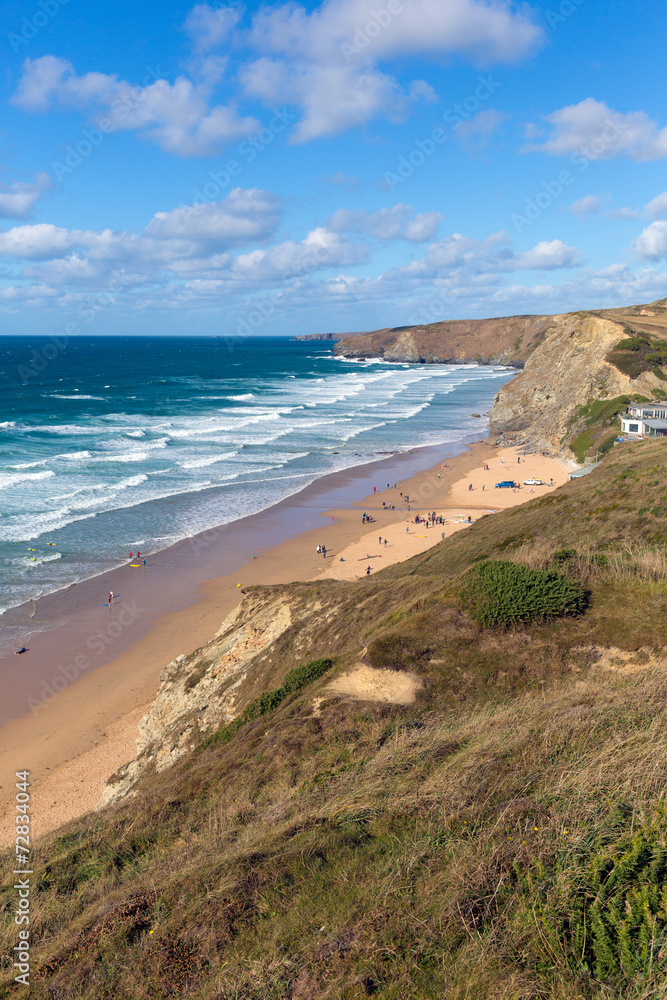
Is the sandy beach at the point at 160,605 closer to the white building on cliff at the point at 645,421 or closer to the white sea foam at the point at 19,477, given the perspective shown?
the white building on cliff at the point at 645,421

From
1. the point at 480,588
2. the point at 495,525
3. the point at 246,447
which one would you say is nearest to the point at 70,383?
the point at 246,447

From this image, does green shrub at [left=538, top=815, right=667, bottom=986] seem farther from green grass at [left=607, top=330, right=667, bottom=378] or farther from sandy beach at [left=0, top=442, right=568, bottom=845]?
green grass at [left=607, top=330, right=667, bottom=378]

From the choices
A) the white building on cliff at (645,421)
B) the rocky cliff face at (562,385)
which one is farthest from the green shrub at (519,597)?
the rocky cliff face at (562,385)

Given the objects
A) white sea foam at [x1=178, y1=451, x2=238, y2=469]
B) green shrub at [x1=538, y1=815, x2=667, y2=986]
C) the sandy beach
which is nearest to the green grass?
the sandy beach

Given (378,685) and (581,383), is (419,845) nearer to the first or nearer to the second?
(378,685)

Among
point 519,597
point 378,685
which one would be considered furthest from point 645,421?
point 378,685

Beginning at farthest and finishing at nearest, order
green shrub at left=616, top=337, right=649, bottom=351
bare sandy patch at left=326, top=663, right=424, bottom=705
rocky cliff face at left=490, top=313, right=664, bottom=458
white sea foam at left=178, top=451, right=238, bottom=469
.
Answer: green shrub at left=616, top=337, right=649, bottom=351
rocky cliff face at left=490, top=313, right=664, bottom=458
white sea foam at left=178, top=451, right=238, bottom=469
bare sandy patch at left=326, top=663, right=424, bottom=705

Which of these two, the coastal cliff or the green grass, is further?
the green grass
